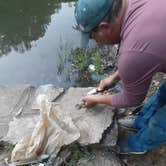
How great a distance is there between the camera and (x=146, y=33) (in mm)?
2580

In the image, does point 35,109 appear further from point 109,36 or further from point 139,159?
point 109,36

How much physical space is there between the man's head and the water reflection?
3.64 m

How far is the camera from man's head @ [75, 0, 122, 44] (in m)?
2.61

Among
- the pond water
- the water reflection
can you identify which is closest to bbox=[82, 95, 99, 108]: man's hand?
the pond water

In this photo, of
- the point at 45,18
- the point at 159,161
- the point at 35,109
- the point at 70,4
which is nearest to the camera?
the point at 159,161

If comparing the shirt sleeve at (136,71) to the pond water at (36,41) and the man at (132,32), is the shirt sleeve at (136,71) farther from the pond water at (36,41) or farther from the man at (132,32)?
the pond water at (36,41)

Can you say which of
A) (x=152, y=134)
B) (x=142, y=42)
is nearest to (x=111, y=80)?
(x=152, y=134)

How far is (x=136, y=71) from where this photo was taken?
8.70 ft

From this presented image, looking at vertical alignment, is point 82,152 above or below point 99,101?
below

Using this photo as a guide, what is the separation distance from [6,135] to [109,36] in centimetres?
156

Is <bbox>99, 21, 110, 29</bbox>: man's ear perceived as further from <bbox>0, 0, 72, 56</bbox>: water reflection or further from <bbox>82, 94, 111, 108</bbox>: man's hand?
<bbox>0, 0, 72, 56</bbox>: water reflection

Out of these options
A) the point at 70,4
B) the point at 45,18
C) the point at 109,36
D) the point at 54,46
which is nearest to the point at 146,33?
the point at 109,36

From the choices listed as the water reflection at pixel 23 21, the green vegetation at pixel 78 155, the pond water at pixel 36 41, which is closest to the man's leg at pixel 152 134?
the green vegetation at pixel 78 155

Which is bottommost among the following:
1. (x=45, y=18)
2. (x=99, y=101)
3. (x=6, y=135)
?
(x=6, y=135)
